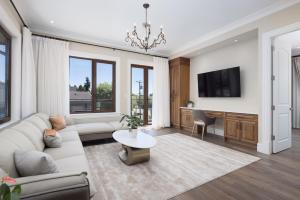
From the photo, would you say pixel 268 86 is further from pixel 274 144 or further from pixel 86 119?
pixel 86 119

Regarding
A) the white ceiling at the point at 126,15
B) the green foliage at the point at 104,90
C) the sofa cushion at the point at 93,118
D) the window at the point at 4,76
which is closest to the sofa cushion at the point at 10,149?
the window at the point at 4,76

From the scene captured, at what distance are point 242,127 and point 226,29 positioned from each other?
2.37m

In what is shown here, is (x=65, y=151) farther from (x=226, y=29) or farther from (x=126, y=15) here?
(x=226, y=29)

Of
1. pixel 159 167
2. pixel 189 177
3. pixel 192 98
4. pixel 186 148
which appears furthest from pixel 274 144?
pixel 192 98

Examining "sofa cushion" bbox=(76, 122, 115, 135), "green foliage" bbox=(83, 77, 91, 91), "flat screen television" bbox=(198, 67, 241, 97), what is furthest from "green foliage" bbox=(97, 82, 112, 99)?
"flat screen television" bbox=(198, 67, 241, 97)

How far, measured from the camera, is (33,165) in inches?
47.8

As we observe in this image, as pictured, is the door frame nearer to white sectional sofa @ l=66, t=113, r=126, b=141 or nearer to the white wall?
the white wall

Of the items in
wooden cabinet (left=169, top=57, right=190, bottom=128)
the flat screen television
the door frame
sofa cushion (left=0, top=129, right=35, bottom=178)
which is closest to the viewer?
sofa cushion (left=0, top=129, right=35, bottom=178)

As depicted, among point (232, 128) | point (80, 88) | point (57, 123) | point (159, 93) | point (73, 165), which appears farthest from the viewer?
point (159, 93)

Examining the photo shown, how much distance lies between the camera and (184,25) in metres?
3.77

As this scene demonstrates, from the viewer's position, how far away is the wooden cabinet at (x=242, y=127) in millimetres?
3447

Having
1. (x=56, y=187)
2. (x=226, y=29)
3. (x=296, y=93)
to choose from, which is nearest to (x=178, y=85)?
(x=226, y=29)

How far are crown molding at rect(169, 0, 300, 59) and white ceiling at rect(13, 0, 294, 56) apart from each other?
0.05 meters

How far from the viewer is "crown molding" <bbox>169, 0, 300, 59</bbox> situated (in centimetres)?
289
